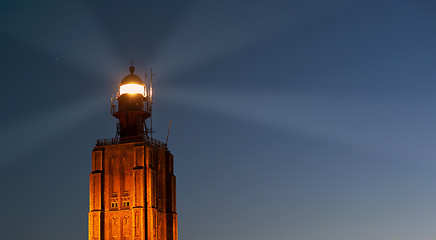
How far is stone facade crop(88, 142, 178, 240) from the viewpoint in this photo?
11494cm

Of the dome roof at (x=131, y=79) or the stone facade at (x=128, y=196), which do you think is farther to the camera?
the dome roof at (x=131, y=79)

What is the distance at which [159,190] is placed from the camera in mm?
121500

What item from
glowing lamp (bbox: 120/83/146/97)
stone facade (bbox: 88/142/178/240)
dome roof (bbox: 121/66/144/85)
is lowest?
stone facade (bbox: 88/142/178/240)

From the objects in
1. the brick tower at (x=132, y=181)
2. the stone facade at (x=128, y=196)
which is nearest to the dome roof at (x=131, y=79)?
the brick tower at (x=132, y=181)

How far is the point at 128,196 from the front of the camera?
116625 mm

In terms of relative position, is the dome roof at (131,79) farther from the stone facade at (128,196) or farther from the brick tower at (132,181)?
the stone facade at (128,196)

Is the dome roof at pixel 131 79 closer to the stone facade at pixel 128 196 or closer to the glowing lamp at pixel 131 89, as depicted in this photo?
the glowing lamp at pixel 131 89

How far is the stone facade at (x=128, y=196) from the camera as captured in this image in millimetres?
114938

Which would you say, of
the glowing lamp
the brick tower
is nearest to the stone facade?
the brick tower

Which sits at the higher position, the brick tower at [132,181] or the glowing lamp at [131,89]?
the glowing lamp at [131,89]

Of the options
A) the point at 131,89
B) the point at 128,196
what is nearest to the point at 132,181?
the point at 128,196

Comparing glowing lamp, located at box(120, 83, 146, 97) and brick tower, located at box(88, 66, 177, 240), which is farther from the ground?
glowing lamp, located at box(120, 83, 146, 97)

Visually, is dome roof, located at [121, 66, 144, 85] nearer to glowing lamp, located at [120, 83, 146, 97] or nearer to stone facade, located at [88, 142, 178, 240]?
glowing lamp, located at [120, 83, 146, 97]

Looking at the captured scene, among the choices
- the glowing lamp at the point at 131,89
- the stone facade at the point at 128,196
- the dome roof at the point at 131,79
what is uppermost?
the dome roof at the point at 131,79
